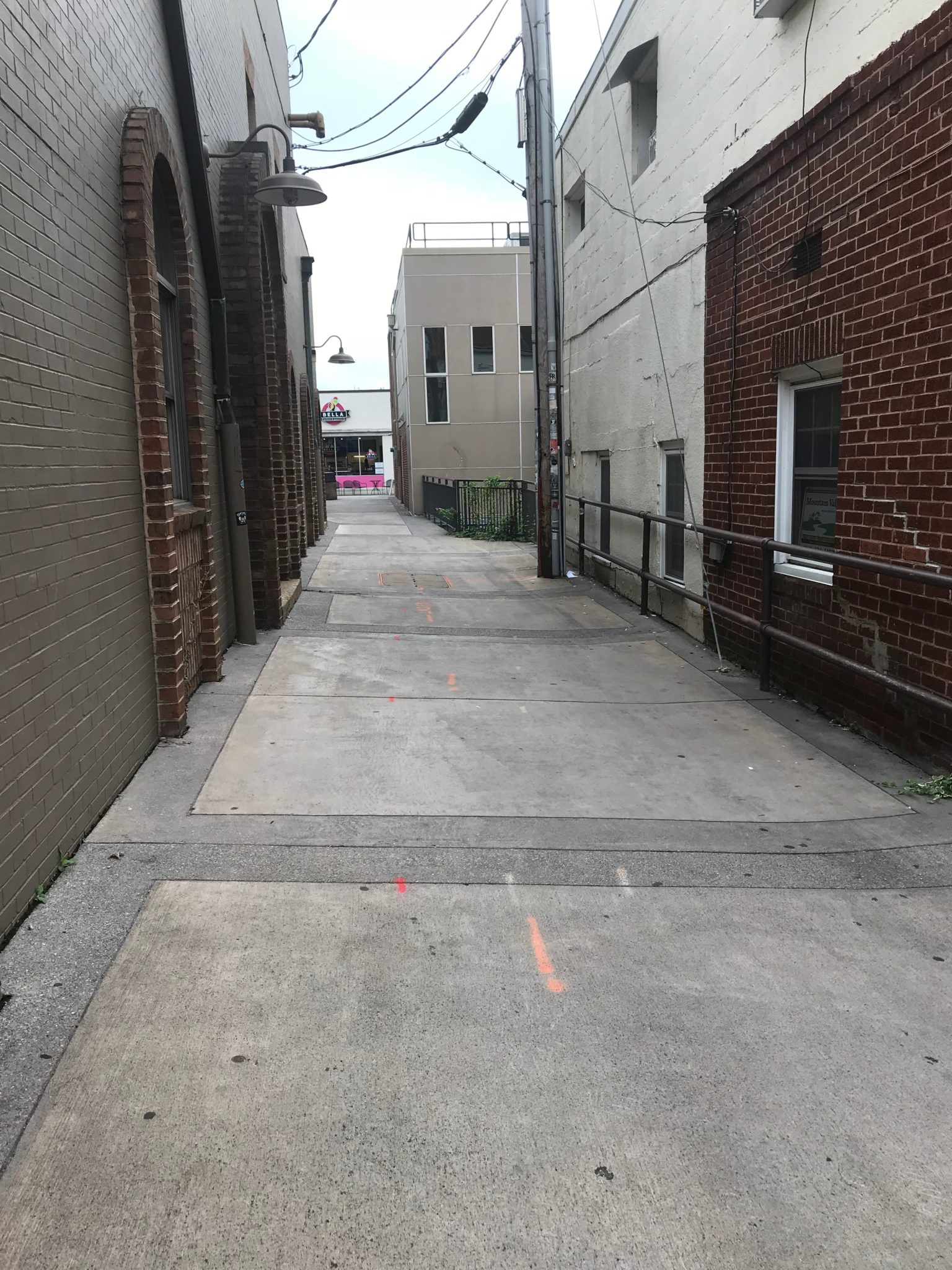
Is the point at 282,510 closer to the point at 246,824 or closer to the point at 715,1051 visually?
the point at 246,824

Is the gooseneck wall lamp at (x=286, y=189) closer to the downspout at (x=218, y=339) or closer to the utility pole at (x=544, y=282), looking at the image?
the downspout at (x=218, y=339)

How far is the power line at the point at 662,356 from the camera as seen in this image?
8.23m

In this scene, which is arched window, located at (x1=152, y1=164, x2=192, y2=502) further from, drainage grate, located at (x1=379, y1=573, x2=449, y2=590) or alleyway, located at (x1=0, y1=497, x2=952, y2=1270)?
drainage grate, located at (x1=379, y1=573, x2=449, y2=590)

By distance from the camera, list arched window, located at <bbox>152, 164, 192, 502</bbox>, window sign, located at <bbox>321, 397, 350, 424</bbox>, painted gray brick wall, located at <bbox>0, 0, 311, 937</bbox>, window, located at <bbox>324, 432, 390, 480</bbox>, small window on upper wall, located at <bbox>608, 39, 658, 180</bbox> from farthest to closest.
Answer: window, located at <bbox>324, 432, 390, 480</bbox>, window sign, located at <bbox>321, 397, 350, 424</bbox>, small window on upper wall, located at <bbox>608, 39, 658, 180</bbox>, arched window, located at <bbox>152, 164, 192, 502</bbox>, painted gray brick wall, located at <bbox>0, 0, 311, 937</bbox>

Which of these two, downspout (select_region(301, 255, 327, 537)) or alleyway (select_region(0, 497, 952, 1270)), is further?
downspout (select_region(301, 255, 327, 537))

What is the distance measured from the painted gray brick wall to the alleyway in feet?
1.13

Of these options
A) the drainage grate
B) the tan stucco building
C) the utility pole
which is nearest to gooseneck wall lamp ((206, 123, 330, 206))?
the drainage grate

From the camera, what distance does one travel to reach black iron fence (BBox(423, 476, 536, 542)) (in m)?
19.7

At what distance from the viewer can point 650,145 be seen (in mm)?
10117

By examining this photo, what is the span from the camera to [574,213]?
1385cm

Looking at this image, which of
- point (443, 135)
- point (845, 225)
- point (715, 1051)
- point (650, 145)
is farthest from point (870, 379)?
point (443, 135)

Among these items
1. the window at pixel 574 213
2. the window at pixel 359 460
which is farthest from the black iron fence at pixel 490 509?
the window at pixel 359 460

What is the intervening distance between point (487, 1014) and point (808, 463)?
16.2ft

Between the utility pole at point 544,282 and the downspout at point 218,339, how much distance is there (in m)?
5.41
